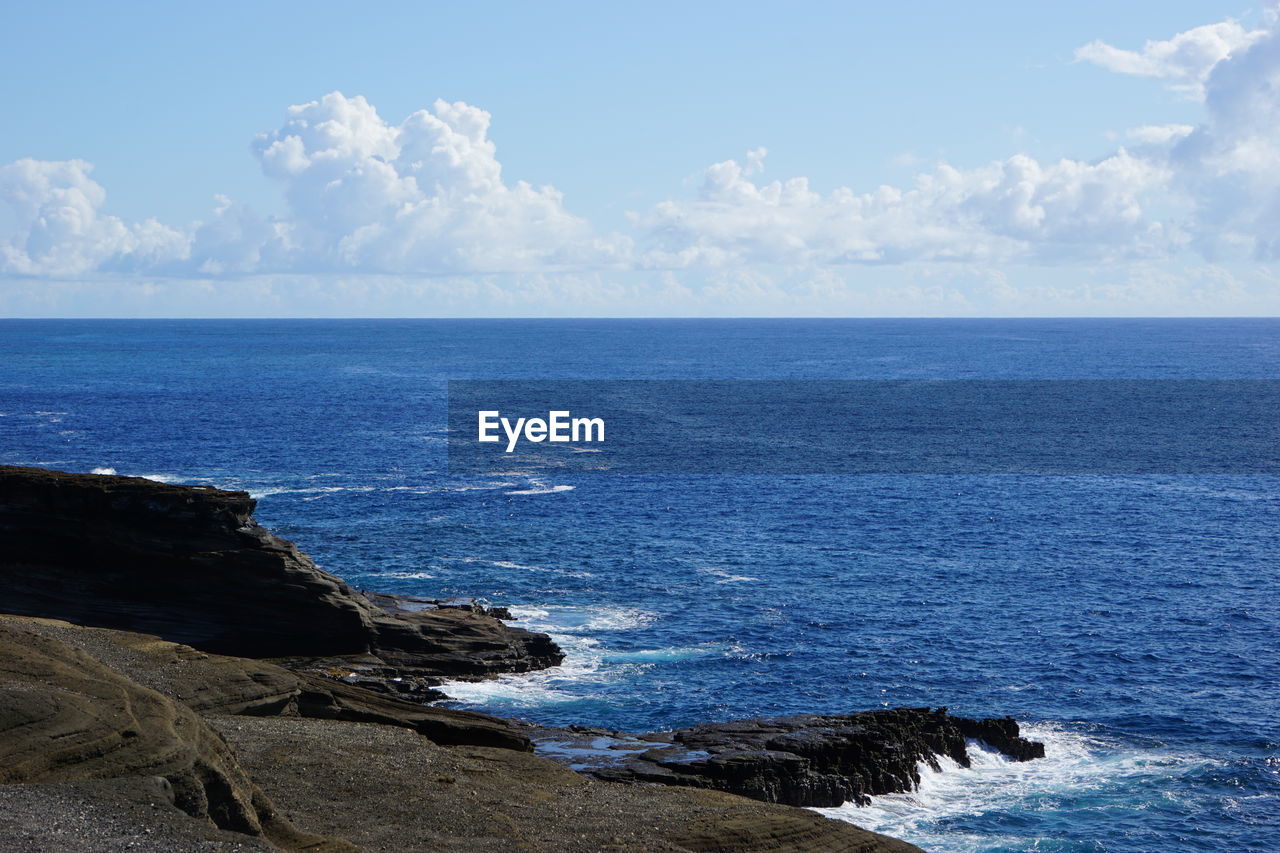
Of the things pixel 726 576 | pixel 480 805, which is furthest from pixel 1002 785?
pixel 726 576

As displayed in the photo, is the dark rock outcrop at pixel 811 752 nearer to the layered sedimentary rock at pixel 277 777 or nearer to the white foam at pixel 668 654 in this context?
the layered sedimentary rock at pixel 277 777

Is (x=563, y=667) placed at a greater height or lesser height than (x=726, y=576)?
lesser

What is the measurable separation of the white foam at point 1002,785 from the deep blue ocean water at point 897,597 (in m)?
0.14

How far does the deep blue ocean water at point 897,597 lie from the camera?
56406 mm

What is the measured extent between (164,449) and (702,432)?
67.3 metres

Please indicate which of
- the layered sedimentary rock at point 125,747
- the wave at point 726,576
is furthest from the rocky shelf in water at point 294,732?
the wave at point 726,576

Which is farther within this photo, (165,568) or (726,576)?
(726,576)

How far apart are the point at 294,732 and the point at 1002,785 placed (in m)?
30.9

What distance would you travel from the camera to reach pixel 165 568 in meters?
65.7

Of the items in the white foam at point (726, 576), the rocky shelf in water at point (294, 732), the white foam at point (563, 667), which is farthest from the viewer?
the white foam at point (726, 576)

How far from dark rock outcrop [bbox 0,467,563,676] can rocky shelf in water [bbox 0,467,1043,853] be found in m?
0.10

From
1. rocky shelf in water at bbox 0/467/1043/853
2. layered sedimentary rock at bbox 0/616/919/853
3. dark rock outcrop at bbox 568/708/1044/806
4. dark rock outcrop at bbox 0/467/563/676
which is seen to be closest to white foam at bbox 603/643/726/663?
rocky shelf in water at bbox 0/467/1043/853

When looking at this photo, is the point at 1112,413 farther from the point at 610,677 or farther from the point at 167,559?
the point at 167,559

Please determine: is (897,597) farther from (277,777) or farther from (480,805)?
(277,777)
